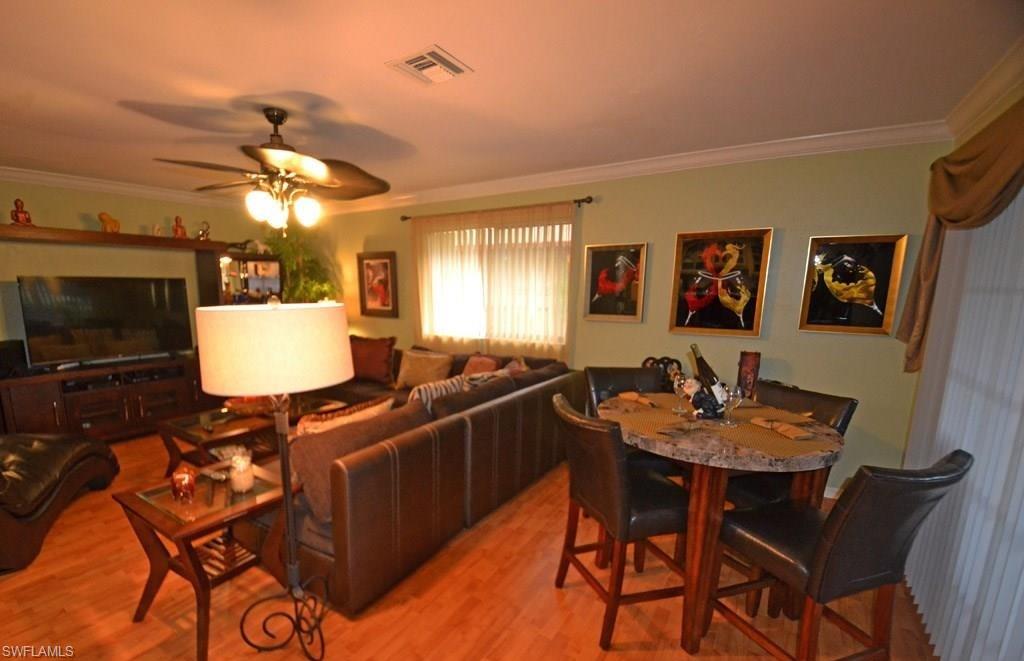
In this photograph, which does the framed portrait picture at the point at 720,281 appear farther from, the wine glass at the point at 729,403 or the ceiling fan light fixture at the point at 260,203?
the ceiling fan light fixture at the point at 260,203

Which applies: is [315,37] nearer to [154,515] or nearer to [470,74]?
[470,74]

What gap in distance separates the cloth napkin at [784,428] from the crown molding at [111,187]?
5.95 metres

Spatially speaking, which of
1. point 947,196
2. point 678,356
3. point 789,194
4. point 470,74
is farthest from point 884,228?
point 470,74

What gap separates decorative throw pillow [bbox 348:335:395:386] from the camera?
4.37 meters

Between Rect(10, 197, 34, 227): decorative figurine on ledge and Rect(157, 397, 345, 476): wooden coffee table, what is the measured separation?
2.30 metres

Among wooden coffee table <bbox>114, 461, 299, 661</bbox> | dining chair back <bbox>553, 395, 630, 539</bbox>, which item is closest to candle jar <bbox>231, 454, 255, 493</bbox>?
wooden coffee table <bbox>114, 461, 299, 661</bbox>

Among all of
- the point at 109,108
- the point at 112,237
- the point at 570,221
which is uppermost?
the point at 109,108

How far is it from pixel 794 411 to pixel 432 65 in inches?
101

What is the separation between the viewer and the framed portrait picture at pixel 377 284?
4891mm

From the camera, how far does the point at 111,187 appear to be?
13.5 feet

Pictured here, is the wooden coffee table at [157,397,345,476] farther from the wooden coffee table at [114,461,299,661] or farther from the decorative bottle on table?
the decorative bottle on table

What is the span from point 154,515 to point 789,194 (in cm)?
404

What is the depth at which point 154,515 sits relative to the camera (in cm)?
166

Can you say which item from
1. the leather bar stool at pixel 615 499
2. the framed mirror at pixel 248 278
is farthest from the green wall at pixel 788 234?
the framed mirror at pixel 248 278
